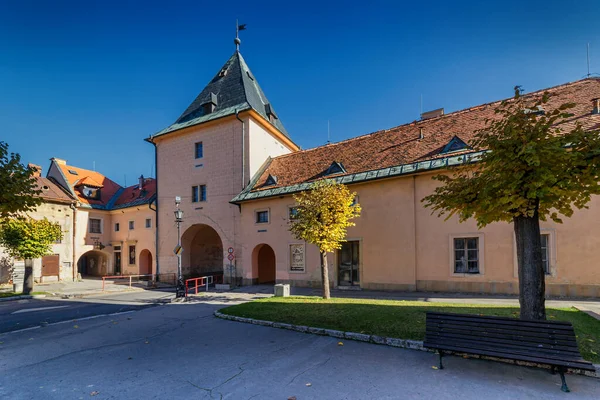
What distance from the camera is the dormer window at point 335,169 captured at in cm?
1673

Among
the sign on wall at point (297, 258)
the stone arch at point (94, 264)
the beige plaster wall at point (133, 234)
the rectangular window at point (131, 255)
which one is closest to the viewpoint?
the sign on wall at point (297, 258)

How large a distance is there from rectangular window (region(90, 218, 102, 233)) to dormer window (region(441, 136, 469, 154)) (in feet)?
96.4

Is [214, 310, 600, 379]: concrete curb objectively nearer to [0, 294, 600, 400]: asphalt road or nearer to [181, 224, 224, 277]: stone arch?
[0, 294, 600, 400]: asphalt road

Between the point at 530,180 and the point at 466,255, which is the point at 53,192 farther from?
the point at 530,180

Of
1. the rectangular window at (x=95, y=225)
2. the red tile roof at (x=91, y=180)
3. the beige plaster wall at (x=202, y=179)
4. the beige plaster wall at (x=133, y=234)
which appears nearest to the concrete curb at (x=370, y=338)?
the beige plaster wall at (x=202, y=179)

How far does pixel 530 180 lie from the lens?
550 centimetres

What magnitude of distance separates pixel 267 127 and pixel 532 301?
63.7 feet

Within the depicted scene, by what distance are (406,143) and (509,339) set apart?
12410mm

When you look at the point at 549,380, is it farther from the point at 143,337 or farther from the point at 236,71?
the point at 236,71

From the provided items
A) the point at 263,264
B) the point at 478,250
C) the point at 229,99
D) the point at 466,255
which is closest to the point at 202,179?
the point at 229,99

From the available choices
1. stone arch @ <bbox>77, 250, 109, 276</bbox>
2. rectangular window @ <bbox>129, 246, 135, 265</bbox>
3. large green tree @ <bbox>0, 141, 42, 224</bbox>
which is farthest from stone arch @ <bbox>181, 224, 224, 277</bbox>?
large green tree @ <bbox>0, 141, 42, 224</bbox>

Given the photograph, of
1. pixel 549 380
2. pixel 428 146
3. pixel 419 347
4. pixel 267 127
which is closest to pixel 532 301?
pixel 549 380

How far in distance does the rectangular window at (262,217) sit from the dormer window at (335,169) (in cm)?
445

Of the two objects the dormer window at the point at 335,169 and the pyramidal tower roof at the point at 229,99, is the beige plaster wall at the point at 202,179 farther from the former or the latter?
the dormer window at the point at 335,169
